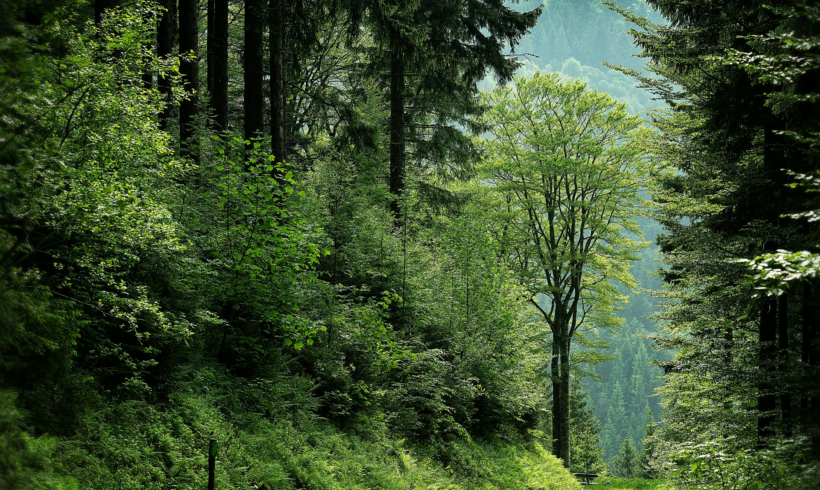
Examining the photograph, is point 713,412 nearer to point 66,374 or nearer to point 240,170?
point 240,170

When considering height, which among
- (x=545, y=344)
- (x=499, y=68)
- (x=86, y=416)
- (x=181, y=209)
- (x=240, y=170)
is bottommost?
(x=545, y=344)

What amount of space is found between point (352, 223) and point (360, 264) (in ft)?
3.32

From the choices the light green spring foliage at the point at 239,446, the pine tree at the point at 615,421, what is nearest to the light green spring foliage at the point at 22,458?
the light green spring foliage at the point at 239,446

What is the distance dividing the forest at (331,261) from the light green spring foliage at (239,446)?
0.03 meters

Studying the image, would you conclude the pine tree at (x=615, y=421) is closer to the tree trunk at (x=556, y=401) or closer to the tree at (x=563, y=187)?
the tree trunk at (x=556, y=401)

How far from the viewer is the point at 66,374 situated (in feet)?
13.0

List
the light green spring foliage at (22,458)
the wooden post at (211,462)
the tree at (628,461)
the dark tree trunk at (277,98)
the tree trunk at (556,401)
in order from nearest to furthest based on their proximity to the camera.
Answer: the light green spring foliage at (22,458), the wooden post at (211,462), the dark tree trunk at (277,98), the tree trunk at (556,401), the tree at (628,461)

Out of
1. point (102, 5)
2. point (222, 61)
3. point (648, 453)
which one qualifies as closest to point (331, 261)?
point (102, 5)

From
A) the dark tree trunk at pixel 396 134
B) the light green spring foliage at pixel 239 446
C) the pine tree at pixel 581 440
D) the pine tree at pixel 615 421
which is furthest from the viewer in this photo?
the pine tree at pixel 615 421

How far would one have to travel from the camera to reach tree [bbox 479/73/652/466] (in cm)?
1998

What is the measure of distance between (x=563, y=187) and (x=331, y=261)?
15.2 meters

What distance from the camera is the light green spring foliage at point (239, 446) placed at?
401cm

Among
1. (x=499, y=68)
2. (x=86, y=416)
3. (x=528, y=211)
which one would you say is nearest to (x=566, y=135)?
(x=528, y=211)

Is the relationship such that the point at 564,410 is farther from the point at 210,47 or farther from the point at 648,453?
the point at 210,47
